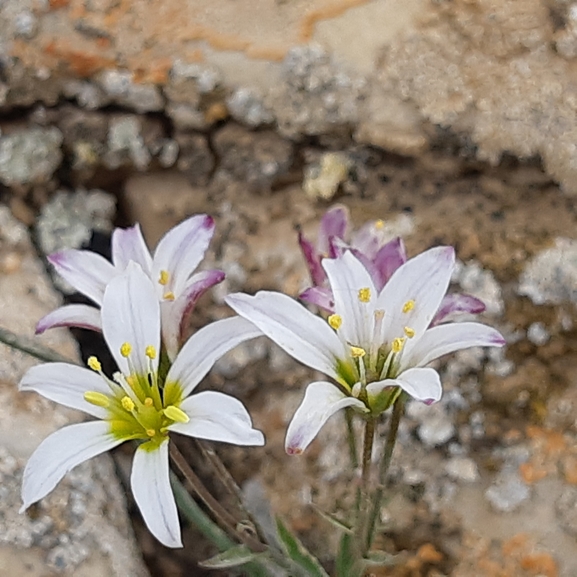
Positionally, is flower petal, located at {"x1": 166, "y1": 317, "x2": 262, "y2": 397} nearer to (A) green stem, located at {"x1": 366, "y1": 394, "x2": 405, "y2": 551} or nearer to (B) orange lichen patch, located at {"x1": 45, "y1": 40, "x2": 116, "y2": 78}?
(A) green stem, located at {"x1": 366, "y1": 394, "x2": 405, "y2": 551}

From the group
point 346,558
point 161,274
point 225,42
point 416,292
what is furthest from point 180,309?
point 225,42

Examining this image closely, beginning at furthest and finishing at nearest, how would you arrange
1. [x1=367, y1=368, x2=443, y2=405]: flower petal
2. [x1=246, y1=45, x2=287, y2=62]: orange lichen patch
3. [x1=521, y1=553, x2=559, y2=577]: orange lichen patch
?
[x1=246, y1=45, x2=287, y2=62]: orange lichen patch, [x1=521, y1=553, x2=559, y2=577]: orange lichen patch, [x1=367, y1=368, x2=443, y2=405]: flower petal

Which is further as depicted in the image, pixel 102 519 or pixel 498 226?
pixel 498 226

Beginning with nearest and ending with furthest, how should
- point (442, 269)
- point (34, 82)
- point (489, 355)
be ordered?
point (442, 269) → point (489, 355) → point (34, 82)

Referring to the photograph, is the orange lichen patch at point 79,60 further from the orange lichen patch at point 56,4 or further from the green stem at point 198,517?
the green stem at point 198,517

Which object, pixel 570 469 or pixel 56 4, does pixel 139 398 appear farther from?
pixel 56 4

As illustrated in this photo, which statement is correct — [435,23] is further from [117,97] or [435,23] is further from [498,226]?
[117,97]

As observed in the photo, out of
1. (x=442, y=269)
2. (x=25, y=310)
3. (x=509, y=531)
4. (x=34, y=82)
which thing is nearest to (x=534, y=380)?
(x=509, y=531)

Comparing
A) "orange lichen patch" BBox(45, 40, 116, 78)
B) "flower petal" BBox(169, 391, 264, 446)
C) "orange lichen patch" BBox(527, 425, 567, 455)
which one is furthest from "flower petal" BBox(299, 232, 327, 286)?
"orange lichen patch" BBox(45, 40, 116, 78)

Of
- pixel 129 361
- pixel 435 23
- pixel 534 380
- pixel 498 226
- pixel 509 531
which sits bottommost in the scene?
pixel 509 531
